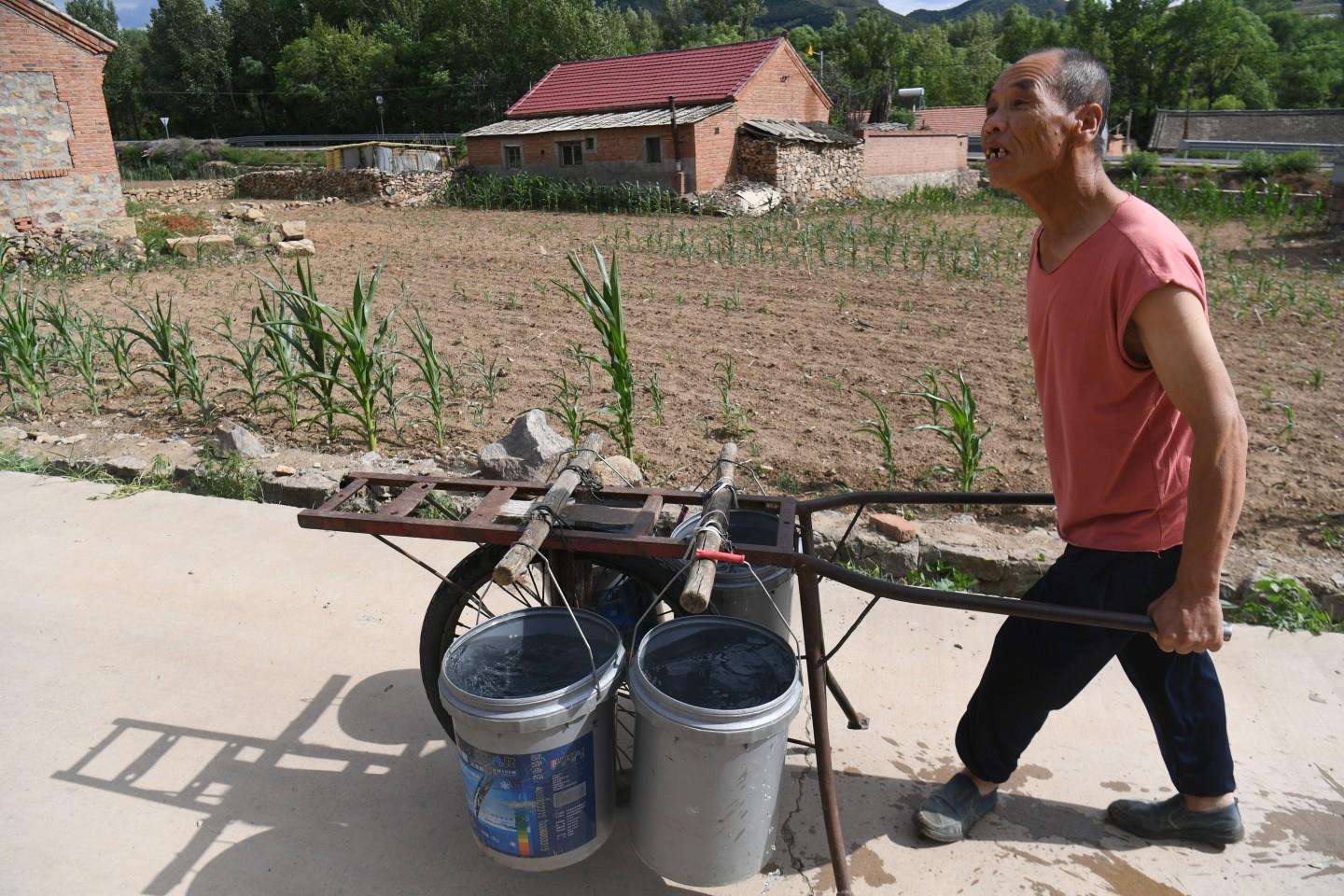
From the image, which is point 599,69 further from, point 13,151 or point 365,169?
point 13,151

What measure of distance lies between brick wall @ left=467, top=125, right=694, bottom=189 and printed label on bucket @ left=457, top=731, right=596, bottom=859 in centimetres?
1939

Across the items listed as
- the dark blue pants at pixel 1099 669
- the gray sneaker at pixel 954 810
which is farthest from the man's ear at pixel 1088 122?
the gray sneaker at pixel 954 810

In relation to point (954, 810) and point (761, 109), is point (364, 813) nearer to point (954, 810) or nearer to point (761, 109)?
point (954, 810)

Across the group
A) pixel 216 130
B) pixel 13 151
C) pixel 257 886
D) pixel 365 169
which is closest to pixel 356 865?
pixel 257 886

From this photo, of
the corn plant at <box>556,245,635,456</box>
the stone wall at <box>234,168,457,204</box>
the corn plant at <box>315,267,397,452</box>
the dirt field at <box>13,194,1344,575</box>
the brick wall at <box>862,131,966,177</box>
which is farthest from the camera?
the brick wall at <box>862,131,966,177</box>

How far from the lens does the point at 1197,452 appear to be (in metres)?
1.70

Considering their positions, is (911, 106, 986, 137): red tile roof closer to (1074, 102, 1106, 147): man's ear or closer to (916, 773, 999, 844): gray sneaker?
(1074, 102, 1106, 147): man's ear

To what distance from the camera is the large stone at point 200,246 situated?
12.8 meters

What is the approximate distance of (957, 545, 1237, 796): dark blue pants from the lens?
2.03 meters

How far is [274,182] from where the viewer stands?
82.5ft

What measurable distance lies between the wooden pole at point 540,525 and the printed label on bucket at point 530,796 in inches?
14.6

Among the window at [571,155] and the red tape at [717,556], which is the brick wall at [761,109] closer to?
the window at [571,155]

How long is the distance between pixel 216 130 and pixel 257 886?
60.1 meters

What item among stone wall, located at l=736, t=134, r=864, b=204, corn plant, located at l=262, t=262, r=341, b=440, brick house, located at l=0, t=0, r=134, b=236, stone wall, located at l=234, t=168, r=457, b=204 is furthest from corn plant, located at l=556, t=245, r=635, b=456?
stone wall, located at l=234, t=168, r=457, b=204
